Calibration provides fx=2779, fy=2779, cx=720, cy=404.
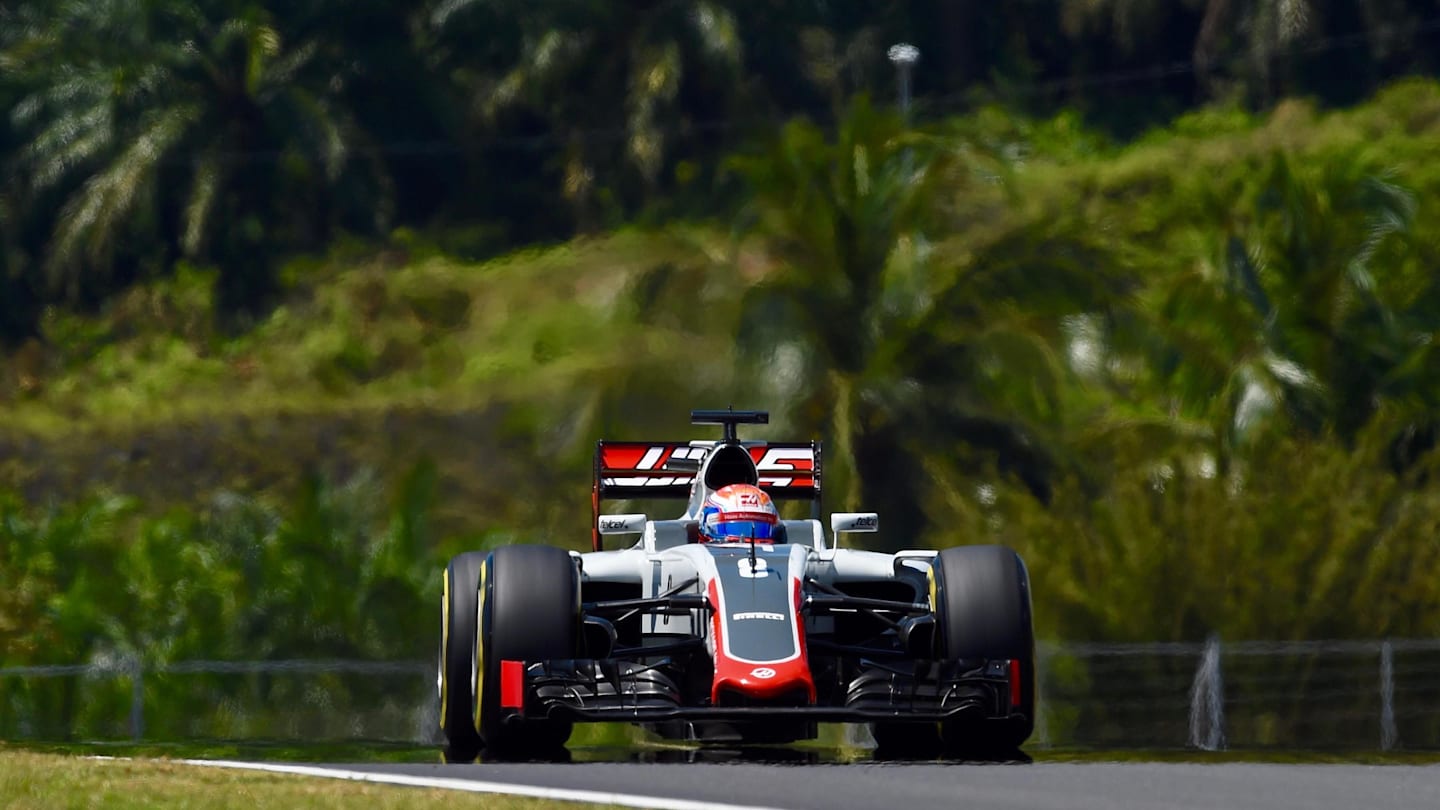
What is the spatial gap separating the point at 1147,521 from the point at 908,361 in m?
4.61

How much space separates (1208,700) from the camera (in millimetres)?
25562

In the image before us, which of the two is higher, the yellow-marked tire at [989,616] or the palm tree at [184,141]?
the palm tree at [184,141]

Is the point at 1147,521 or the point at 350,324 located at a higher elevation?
the point at 350,324

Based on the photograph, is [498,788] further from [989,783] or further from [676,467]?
[676,467]

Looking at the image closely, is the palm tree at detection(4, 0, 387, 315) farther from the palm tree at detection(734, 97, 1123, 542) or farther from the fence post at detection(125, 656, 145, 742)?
the fence post at detection(125, 656, 145, 742)

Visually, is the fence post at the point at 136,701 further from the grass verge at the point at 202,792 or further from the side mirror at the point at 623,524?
the grass verge at the point at 202,792

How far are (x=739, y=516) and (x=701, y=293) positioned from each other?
18118 mm

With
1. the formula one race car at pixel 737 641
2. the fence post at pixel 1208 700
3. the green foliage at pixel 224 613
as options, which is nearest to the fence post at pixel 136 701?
the green foliage at pixel 224 613

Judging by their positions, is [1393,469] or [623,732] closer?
[623,732]

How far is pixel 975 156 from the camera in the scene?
3522 cm

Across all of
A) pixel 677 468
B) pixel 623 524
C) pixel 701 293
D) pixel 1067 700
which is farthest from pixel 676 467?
pixel 701 293

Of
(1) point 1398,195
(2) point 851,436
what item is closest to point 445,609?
(2) point 851,436

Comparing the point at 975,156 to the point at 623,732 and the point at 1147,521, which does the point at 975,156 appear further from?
the point at 623,732

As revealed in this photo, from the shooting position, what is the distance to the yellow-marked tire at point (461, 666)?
13.9 m
